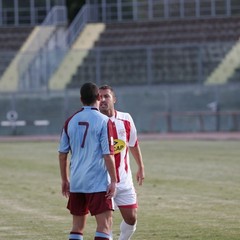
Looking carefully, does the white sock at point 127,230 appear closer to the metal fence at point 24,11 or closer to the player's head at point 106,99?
the player's head at point 106,99

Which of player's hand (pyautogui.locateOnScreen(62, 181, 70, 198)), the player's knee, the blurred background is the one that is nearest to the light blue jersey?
player's hand (pyautogui.locateOnScreen(62, 181, 70, 198))

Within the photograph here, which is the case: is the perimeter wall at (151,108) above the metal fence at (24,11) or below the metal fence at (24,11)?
below

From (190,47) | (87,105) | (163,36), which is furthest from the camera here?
(163,36)

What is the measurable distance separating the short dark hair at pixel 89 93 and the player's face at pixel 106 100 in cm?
88

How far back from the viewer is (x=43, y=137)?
44000 mm

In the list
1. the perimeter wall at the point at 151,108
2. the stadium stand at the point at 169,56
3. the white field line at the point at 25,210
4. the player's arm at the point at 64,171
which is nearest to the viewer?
the player's arm at the point at 64,171

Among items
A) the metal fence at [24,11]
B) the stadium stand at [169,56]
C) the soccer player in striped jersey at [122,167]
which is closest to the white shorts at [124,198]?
the soccer player in striped jersey at [122,167]

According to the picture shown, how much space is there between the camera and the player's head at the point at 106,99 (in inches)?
423

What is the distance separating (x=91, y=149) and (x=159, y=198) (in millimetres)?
7682

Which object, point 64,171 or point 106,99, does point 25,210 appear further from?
point 64,171

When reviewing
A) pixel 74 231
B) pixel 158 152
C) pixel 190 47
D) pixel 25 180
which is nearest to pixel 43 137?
pixel 190 47

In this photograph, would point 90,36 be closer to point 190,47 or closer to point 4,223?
point 190,47

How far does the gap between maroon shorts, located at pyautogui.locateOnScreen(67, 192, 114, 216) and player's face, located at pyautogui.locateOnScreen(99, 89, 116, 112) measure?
1.28 metres

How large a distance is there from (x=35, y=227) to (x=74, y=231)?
3796mm
